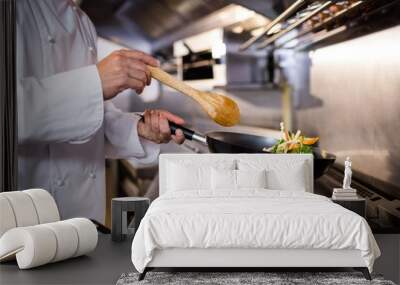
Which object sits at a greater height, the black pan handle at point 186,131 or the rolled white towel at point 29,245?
the black pan handle at point 186,131

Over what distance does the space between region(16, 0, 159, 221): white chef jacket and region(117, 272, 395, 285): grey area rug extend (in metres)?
2.27

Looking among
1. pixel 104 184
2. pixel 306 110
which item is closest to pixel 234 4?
pixel 306 110

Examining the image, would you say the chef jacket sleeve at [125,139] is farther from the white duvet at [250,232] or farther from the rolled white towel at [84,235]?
the white duvet at [250,232]

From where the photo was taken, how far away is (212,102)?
6809 mm

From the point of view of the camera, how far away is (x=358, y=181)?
22.4ft

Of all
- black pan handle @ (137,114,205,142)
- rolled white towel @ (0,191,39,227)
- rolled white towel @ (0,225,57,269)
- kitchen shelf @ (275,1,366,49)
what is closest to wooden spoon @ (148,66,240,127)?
black pan handle @ (137,114,205,142)

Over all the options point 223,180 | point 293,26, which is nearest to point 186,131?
point 223,180

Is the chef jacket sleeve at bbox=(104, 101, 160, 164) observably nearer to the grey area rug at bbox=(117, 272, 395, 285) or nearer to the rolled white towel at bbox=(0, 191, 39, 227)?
the rolled white towel at bbox=(0, 191, 39, 227)

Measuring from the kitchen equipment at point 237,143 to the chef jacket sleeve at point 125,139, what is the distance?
39 centimetres

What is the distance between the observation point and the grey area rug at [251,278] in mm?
4547

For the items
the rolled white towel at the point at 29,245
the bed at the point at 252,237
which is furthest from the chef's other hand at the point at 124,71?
the bed at the point at 252,237

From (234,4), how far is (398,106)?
178cm

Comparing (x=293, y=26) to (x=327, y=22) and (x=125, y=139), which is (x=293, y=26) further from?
(x=125, y=139)

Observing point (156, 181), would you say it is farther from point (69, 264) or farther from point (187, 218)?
point (187, 218)
